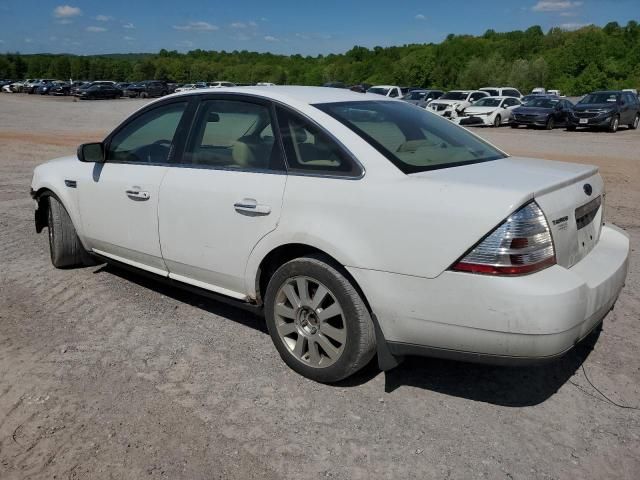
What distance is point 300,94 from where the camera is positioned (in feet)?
12.6

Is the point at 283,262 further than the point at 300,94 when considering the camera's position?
No

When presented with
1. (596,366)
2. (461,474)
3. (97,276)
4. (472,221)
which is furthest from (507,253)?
(97,276)

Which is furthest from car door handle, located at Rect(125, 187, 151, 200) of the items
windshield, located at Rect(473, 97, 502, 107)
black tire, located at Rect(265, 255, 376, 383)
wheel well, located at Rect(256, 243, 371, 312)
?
windshield, located at Rect(473, 97, 502, 107)

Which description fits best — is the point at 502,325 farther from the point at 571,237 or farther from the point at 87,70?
the point at 87,70

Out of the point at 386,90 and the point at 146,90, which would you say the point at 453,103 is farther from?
the point at 146,90

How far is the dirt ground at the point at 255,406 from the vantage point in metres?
2.74

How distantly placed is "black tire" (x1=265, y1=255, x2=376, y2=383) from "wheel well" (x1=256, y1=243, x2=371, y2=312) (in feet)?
0.06

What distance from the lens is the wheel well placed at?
10.5 ft

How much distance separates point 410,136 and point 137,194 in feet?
6.49

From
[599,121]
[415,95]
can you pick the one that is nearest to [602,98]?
[599,121]

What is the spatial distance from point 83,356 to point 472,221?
2562mm

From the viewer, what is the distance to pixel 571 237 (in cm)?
302

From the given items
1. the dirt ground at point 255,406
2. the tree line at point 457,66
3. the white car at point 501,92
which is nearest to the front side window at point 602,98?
the white car at point 501,92

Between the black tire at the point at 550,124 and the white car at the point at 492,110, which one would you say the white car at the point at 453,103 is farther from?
the black tire at the point at 550,124
